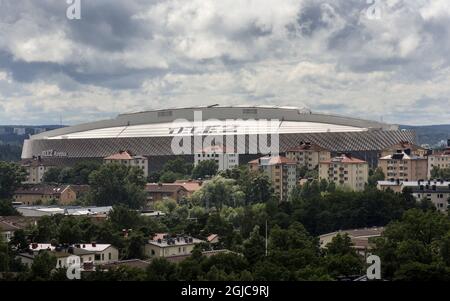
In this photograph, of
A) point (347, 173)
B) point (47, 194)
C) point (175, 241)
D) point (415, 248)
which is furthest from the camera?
point (347, 173)

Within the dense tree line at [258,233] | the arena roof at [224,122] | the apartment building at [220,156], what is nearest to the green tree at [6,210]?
the dense tree line at [258,233]

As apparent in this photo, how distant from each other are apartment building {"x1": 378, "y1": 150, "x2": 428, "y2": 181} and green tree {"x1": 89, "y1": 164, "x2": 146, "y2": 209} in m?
16.6

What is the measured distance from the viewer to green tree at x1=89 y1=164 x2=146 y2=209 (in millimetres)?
50250

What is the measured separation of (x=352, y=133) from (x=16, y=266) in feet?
175

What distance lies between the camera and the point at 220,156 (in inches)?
2689

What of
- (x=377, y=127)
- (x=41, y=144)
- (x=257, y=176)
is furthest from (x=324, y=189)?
(x=41, y=144)

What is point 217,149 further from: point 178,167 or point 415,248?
point 415,248

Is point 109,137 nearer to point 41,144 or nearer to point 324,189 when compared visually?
point 41,144

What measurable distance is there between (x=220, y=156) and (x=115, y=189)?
18.0 meters

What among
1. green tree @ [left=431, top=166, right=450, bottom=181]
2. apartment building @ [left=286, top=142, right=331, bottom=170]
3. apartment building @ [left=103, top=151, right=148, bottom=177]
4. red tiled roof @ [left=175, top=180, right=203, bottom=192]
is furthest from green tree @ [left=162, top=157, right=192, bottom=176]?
green tree @ [left=431, top=166, right=450, bottom=181]

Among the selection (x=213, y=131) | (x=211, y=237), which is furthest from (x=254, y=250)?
(x=213, y=131)

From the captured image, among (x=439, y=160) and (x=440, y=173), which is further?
(x=439, y=160)

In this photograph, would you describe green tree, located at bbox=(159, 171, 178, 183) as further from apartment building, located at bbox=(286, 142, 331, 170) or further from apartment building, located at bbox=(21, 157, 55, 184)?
apartment building, located at bbox=(21, 157, 55, 184)

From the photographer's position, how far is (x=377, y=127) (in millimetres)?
80375
